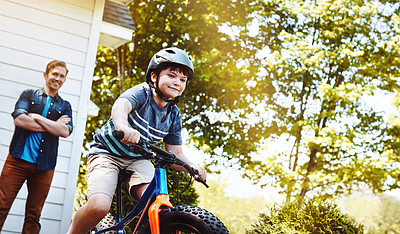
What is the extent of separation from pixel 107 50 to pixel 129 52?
3.06ft

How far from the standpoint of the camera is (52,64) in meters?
5.35

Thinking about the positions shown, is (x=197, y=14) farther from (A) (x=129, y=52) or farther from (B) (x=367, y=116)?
(B) (x=367, y=116)

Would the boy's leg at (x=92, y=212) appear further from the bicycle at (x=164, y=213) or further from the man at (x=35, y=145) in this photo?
the man at (x=35, y=145)

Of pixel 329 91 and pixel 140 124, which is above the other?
pixel 329 91

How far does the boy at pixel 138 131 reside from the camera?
9.09 feet

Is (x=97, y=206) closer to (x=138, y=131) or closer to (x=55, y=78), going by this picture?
(x=138, y=131)

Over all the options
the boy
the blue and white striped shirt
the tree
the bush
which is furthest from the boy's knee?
the tree

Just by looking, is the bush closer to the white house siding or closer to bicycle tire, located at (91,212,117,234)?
the white house siding

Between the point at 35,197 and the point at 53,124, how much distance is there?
0.87 metres

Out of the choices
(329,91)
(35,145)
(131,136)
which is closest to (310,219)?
(35,145)

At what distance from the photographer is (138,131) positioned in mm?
2801

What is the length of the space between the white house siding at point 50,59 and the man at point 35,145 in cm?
54

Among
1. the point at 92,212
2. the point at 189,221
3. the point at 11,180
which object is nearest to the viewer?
the point at 189,221

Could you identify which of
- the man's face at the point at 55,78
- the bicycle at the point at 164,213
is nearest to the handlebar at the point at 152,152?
the bicycle at the point at 164,213
